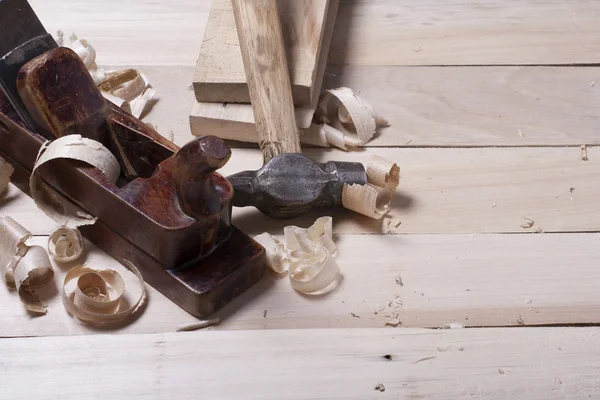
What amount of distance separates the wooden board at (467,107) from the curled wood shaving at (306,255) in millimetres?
279

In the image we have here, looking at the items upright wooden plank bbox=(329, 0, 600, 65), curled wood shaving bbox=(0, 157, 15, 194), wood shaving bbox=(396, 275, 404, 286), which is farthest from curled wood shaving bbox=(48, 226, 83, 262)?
upright wooden plank bbox=(329, 0, 600, 65)

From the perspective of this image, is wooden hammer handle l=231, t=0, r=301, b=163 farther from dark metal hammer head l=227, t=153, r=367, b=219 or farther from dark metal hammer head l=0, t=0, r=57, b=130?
dark metal hammer head l=0, t=0, r=57, b=130

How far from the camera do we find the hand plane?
116cm

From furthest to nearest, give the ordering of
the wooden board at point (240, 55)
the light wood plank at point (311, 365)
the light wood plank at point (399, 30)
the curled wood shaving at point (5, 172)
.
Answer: the light wood plank at point (399, 30) < the wooden board at point (240, 55) < the curled wood shaving at point (5, 172) < the light wood plank at point (311, 365)

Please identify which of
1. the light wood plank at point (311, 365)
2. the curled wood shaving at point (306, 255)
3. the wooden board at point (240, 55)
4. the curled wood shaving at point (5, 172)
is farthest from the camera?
the wooden board at point (240, 55)

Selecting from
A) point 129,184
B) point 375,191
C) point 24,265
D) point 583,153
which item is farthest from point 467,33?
point 24,265

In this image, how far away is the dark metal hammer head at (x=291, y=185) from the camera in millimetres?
1307

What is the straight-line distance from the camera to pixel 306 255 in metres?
1.29

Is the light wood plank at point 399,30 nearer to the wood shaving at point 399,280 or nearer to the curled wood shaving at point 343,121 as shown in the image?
the curled wood shaving at point 343,121

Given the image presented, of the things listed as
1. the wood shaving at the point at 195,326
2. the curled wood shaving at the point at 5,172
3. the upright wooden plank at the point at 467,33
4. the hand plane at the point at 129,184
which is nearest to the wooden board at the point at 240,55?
the upright wooden plank at the point at 467,33

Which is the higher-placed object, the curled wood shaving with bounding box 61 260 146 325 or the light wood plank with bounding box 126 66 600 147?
the curled wood shaving with bounding box 61 260 146 325

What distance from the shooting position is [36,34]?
1275 mm

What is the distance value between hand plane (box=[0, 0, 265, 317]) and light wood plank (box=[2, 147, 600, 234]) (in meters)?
0.14

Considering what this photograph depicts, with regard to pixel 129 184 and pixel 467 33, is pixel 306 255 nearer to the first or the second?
pixel 129 184
